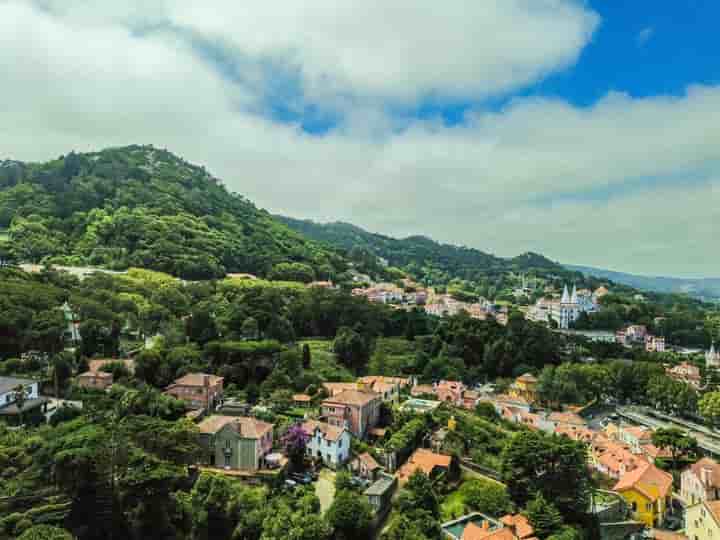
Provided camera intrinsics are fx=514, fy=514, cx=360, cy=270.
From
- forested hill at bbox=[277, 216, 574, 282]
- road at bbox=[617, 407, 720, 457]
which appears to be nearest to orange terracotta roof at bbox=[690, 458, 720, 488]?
road at bbox=[617, 407, 720, 457]

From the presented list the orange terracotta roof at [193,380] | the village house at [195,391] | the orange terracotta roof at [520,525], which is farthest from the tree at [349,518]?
the orange terracotta roof at [193,380]

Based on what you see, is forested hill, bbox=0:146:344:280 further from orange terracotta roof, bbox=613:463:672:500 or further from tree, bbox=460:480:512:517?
orange terracotta roof, bbox=613:463:672:500

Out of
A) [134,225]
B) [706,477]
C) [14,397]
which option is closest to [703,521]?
[706,477]

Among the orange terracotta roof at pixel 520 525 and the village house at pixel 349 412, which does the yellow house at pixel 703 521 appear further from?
the village house at pixel 349 412

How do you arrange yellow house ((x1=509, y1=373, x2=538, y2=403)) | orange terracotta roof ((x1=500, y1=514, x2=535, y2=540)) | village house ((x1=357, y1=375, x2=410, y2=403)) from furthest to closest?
yellow house ((x1=509, y1=373, x2=538, y2=403)) → village house ((x1=357, y1=375, x2=410, y2=403)) → orange terracotta roof ((x1=500, y1=514, x2=535, y2=540))

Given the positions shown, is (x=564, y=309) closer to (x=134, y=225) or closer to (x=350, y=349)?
(x=350, y=349)

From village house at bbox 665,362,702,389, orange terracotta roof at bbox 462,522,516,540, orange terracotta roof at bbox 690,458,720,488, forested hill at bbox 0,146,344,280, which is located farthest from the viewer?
forested hill at bbox 0,146,344,280

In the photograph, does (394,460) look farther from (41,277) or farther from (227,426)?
(41,277)
